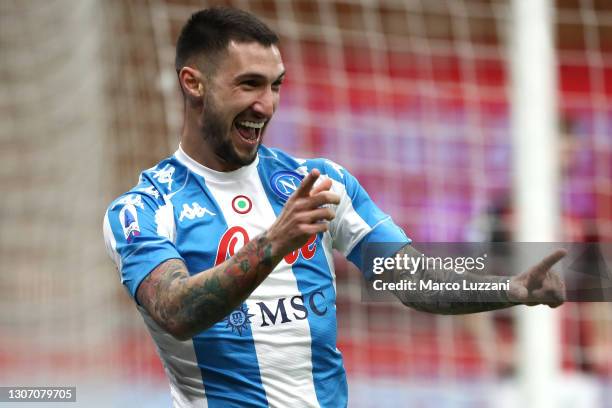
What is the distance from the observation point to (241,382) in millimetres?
2725

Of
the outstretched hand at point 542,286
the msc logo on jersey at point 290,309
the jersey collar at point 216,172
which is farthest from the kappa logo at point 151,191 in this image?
the outstretched hand at point 542,286

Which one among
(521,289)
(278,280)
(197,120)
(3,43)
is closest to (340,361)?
(278,280)

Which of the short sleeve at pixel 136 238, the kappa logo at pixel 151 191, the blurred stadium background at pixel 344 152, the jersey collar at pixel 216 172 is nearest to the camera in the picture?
the short sleeve at pixel 136 238

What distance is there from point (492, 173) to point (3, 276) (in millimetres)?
3554

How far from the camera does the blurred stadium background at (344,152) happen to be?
610 centimetres

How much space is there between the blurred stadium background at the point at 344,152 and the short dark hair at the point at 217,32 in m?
2.38

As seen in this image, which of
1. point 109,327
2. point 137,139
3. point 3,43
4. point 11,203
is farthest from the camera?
point 11,203

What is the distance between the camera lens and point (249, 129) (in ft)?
9.25

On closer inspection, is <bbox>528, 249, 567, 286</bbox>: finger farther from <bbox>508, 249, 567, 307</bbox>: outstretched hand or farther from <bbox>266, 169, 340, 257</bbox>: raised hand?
<bbox>266, 169, 340, 257</bbox>: raised hand

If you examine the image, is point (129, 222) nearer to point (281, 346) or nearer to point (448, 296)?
point (281, 346)

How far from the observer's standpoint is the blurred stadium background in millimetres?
6102

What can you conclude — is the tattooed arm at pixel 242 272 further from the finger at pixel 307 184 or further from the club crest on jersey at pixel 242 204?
the club crest on jersey at pixel 242 204

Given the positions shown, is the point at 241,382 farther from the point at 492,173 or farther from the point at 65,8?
the point at 492,173

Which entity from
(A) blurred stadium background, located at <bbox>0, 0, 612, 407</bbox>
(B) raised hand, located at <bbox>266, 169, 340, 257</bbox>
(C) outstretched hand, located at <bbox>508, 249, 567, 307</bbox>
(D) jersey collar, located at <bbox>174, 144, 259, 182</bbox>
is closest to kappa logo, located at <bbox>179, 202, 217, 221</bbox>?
(D) jersey collar, located at <bbox>174, 144, 259, 182</bbox>
